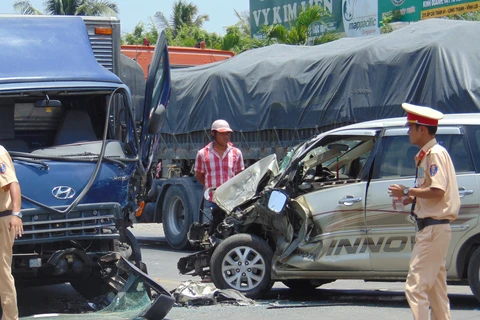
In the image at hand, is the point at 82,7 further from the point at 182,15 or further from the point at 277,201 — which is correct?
the point at 277,201

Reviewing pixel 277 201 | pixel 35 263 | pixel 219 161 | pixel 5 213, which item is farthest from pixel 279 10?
pixel 5 213

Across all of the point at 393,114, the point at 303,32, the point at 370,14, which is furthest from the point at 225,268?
the point at 370,14

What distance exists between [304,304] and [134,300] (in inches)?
75.2

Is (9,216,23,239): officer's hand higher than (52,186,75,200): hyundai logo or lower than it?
lower

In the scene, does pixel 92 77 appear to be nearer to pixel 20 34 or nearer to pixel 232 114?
pixel 20 34

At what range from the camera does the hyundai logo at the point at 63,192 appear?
791cm

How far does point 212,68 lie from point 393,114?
17.8 ft

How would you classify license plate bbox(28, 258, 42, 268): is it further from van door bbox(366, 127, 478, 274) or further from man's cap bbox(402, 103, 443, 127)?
man's cap bbox(402, 103, 443, 127)

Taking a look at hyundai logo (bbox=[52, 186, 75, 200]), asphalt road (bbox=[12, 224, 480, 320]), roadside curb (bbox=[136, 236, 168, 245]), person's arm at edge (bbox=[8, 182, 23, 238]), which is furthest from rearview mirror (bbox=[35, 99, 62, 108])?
roadside curb (bbox=[136, 236, 168, 245])

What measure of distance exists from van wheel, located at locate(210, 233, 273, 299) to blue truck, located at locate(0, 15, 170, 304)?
0.94 metres

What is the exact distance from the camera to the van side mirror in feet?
29.9

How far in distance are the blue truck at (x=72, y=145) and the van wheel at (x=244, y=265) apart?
94cm

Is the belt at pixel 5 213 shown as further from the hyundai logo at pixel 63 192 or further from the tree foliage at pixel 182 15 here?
the tree foliage at pixel 182 15

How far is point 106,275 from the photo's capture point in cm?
848
